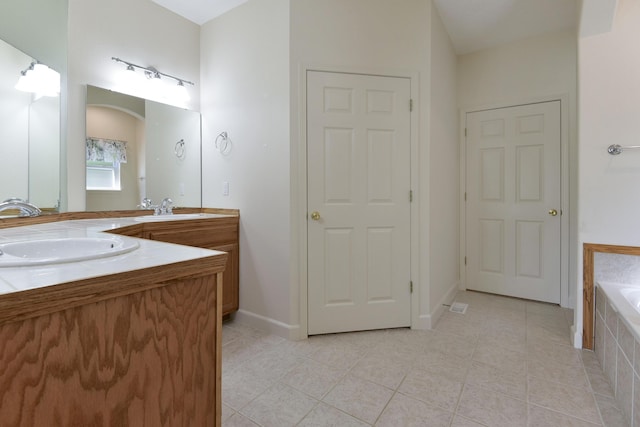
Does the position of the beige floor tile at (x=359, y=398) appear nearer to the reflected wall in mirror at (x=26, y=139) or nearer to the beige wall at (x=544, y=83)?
the reflected wall in mirror at (x=26, y=139)

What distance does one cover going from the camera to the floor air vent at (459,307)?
2.77 metres

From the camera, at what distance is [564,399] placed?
1.54 meters

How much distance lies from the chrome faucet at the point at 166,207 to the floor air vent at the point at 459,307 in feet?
8.51

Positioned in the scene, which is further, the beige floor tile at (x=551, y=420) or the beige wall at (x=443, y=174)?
the beige wall at (x=443, y=174)

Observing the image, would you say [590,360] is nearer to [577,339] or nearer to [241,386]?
[577,339]

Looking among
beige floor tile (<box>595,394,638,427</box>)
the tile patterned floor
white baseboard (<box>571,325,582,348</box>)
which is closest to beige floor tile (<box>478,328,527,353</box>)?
the tile patterned floor

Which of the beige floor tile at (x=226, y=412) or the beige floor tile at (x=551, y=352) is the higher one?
the beige floor tile at (x=551, y=352)

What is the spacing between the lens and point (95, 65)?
7.26 ft

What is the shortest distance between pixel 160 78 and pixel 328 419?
8.79 feet

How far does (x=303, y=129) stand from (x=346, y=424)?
1.73 metres

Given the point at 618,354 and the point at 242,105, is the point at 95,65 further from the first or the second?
the point at 618,354

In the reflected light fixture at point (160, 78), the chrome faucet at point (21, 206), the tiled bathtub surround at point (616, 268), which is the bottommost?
the tiled bathtub surround at point (616, 268)

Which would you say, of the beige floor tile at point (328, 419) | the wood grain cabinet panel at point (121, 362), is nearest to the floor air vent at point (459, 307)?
the beige floor tile at point (328, 419)

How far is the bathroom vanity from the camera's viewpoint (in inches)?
23.3
